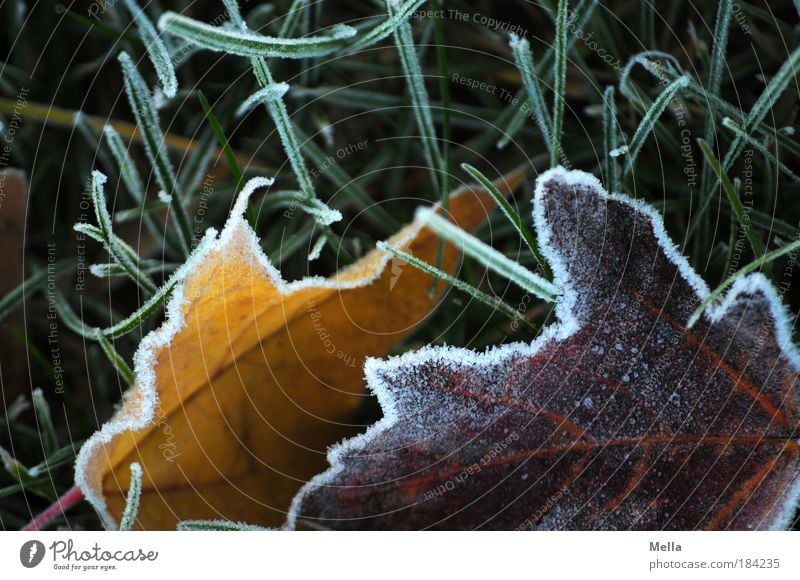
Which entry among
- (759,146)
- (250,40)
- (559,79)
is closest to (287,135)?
(250,40)

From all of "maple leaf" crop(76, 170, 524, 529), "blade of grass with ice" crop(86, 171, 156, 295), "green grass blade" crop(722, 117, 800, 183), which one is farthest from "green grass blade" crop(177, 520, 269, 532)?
"green grass blade" crop(722, 117, 800, 183)

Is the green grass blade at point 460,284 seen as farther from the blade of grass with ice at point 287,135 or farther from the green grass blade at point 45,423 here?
the green grass blade at point 45,423

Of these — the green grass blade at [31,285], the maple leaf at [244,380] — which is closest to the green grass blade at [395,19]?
the maple leaf at [244,380]

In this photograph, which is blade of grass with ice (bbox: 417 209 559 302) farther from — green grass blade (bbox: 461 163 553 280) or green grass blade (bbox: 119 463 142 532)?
green grass blade (bbox: 119 463 142 532)

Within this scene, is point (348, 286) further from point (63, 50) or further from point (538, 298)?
point (63, 50)

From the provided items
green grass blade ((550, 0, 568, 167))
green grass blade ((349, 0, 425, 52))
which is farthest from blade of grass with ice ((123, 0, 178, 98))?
green grass blade ((550, 0, 568, 167))

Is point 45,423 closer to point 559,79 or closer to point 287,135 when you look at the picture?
point 287,135

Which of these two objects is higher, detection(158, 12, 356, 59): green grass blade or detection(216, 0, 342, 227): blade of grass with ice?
detection(158, 12, 356, 59): green grass blade

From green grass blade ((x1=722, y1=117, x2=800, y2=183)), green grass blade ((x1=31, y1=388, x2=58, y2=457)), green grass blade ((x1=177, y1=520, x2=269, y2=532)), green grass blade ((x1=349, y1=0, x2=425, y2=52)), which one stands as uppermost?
green grass blade ((x1=349, y1=0, x2=425, y2=52))
